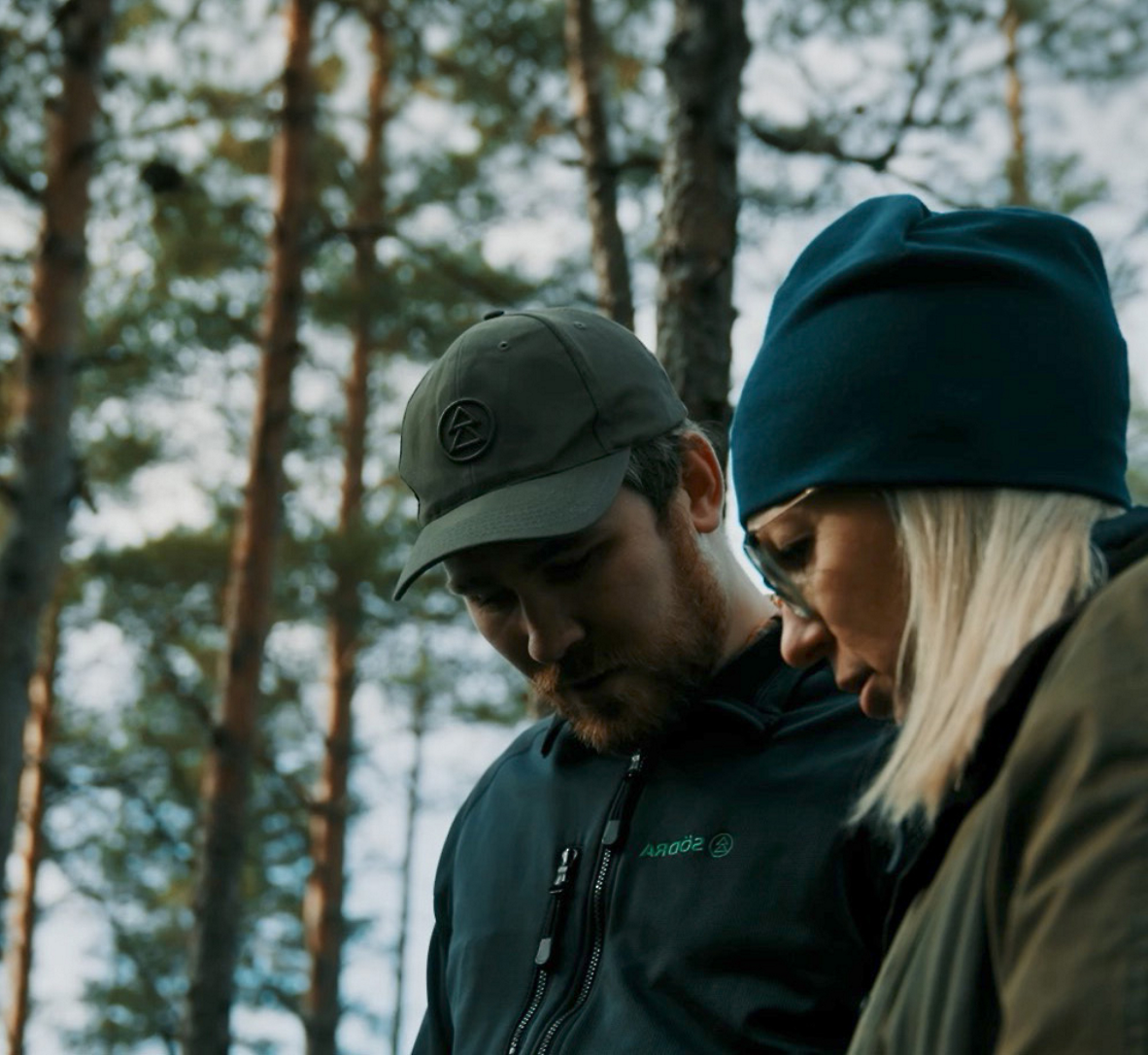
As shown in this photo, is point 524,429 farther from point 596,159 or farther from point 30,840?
point 30,840

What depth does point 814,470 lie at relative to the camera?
1651 mm

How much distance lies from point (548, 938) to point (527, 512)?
664 mm

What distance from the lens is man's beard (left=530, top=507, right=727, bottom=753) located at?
258cm

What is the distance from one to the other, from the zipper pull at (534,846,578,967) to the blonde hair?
3.52 ft

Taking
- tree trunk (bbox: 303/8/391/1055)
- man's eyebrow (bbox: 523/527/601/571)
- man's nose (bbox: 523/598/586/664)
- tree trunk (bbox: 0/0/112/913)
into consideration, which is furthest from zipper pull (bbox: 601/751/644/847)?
tree trunk (bbox: 303/8/391/1055)

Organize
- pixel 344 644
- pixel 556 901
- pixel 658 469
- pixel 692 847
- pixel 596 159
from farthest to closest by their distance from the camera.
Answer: pixel 344 644
pixel 596 159
pixel 658 469
pixel 556 901
pixel 692 847

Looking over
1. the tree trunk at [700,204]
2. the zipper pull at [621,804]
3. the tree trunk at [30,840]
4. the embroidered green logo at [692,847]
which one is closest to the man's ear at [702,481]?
the zipper pull at [621,804]

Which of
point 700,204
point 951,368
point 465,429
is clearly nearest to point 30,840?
point 700,204

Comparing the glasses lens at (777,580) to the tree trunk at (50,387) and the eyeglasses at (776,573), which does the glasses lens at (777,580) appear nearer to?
the eyeglasses at (776,573)

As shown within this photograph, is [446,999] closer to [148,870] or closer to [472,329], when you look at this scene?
[472,329]

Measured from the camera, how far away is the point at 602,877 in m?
2.47

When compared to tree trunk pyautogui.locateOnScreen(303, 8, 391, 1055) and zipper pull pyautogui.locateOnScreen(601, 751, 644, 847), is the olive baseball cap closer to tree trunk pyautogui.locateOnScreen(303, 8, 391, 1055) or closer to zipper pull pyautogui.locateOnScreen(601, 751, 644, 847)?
zipper pull pyautogui.locateOnScreen(601, 751, 644, 847)

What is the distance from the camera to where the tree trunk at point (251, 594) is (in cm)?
957

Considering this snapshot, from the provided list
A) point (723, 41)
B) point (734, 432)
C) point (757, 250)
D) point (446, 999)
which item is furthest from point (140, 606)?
point (734, 432)
